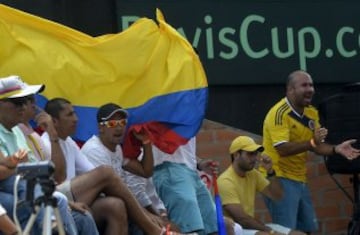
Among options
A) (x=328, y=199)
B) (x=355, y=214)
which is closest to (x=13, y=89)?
(x=355, y=214)

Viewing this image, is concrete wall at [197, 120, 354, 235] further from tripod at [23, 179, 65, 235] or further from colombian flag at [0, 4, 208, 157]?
tripod at [23, 179, 65, 235]

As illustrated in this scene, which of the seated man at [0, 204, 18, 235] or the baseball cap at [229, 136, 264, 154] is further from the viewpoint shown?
the baseball cap at [229, 136, 264, 154]

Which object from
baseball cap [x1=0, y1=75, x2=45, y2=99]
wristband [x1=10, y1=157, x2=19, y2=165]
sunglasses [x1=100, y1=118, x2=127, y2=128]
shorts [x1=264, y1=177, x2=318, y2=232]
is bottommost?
shorts [x1=264, y1=177, x2=318, y2=232]

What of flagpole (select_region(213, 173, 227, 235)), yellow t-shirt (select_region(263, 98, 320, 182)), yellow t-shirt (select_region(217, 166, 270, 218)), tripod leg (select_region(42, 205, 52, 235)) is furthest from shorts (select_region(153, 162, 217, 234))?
tripod leg (select_region(42, 205, 52, 235))

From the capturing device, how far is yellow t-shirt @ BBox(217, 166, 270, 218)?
10.3m

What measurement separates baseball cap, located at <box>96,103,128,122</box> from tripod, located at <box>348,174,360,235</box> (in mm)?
2857

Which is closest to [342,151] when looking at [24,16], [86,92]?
[86,92]

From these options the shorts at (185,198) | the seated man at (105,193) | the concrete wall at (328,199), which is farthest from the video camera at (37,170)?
the concrete wall at (328,199)

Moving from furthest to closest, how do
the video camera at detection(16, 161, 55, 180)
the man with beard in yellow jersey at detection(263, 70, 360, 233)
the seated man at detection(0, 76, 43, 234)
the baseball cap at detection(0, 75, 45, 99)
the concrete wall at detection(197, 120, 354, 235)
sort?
the concrete wall at detection(197, 120, 354, 235) < the man with beard in yellow jersey at detection(263, 70, 360, 233) < the baseball cap at detection(0, 75, 45, 99) < the seated man at detection(0, 76, 43, 234) < the video camera at detection(16, 161, 55, 180)

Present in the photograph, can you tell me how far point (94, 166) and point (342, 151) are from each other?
2.64 meters

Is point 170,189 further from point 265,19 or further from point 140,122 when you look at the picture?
point 265,19

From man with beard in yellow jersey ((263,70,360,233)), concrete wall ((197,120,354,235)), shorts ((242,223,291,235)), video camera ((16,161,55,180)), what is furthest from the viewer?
concrete wall ((197,120,354,235))

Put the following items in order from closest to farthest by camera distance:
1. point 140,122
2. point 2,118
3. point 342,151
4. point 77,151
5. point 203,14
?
point 2,118, point 77,151, point 140,122, point 342,151, point 203,14

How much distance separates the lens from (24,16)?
30.8ft
